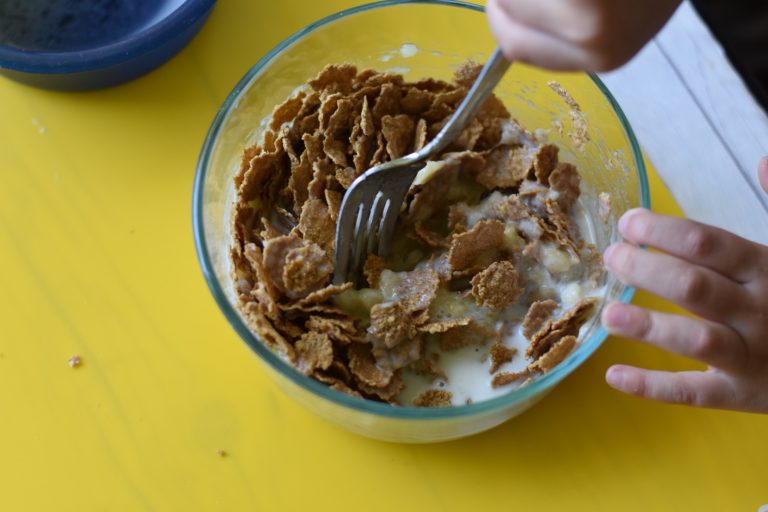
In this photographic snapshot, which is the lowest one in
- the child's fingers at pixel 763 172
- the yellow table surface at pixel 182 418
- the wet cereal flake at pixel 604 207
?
the yellow table surface at pixel 182 418

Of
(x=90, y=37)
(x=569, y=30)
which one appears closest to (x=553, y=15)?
(x=569, y=30)

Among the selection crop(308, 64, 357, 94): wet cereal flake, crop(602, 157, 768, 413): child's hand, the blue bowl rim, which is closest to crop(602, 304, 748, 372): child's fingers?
crop(602, 157, 768, 413): child's hand

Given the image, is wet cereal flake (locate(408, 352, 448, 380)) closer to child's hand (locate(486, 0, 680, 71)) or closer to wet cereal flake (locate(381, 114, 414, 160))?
wet cereal flake (locate(381, 114, 414, 160))

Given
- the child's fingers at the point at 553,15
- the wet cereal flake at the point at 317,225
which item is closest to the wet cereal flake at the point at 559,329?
the wet cereal flake at the point at 317,225

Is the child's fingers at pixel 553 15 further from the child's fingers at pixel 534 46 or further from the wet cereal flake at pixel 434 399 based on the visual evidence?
the wet cereal flake at pixel 434 399

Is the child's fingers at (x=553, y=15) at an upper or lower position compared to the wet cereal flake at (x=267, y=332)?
upper

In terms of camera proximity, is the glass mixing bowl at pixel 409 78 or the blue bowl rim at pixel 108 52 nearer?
the glass mixing bowl at pixel 409 78
